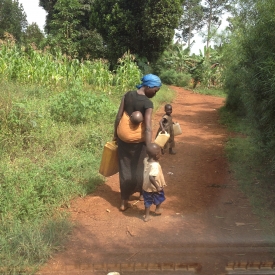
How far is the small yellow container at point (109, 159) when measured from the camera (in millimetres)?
4863

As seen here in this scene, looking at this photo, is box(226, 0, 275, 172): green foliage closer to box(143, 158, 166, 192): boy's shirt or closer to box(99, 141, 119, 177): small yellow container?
box(143, 158, 166, 192): boy's shirt

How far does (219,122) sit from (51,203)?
294 inches

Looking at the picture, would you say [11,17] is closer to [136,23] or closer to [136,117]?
[136,23]

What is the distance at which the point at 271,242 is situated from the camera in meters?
4.01

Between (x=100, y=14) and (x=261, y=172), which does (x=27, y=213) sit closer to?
(x=261, y=172)

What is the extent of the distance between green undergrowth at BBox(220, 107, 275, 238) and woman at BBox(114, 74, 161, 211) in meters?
1.67

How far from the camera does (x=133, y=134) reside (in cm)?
449

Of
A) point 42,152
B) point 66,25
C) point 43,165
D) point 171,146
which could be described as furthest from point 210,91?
point 43,165

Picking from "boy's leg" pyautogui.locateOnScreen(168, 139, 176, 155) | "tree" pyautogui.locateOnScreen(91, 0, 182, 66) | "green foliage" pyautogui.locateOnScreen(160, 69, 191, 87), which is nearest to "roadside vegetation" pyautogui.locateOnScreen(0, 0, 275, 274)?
"tree" pyautogui.locateOnScreen(91, 0, 182, 66)

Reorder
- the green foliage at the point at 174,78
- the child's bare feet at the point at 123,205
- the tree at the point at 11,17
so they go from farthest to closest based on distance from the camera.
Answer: the tree at the point at 11,17
the green foliage at the point at 174,78
the child's bare feet at the point at 123,205

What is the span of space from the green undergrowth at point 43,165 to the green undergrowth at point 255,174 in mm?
2333

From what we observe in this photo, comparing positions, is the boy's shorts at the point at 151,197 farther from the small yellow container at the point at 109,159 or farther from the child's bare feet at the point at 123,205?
the small yellow container at the point at 109,159

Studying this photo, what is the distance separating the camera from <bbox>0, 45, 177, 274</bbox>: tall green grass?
12.6 feet

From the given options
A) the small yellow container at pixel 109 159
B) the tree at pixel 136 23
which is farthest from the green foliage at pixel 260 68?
the tree at pixel 136 23
